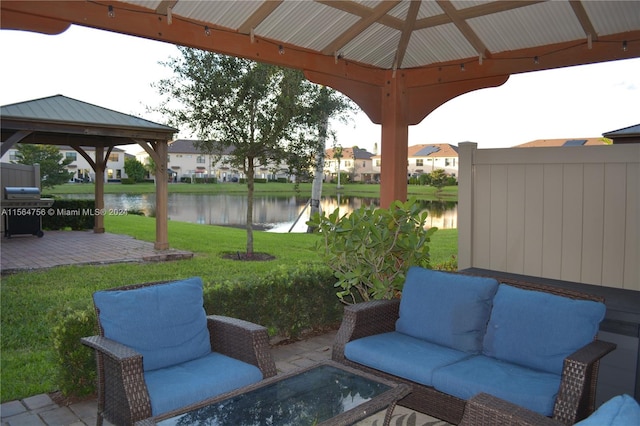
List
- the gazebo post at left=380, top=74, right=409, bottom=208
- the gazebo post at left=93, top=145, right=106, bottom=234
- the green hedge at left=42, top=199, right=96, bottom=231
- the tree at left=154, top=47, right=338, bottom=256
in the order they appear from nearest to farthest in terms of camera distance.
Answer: the gazebo post at left=380, top=74, right=409, bottom=208
the tree at left=154, top=47, right=338, bottom=256
the gazebo post at left=93, top=145, right=106, bottom=234
the green hedge at left=42, top=199, right=96, bottom=231

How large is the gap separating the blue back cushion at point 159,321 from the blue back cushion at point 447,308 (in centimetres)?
134

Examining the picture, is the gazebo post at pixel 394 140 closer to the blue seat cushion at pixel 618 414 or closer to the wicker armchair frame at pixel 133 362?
the wicker armchair frame at pixel 133 362

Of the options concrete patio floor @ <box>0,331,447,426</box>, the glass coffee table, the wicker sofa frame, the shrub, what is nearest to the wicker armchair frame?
the glass coffee table

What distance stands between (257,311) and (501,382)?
7.25 ft

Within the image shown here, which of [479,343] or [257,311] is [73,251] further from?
[479,343]

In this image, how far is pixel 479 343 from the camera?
295 cm

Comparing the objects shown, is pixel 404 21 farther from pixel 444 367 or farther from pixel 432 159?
pixel 432 159

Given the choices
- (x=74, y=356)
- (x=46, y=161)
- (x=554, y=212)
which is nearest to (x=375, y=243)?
(x=554, y=212)

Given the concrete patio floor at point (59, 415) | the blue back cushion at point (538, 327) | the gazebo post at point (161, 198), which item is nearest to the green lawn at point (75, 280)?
the concrete patio floor at point (59, 415)

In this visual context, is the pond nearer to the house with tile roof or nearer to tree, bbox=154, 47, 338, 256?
the house with tile roof

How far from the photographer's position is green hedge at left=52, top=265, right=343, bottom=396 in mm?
3086

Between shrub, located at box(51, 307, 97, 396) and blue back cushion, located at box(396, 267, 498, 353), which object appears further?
shrub, located at box(51, 307, 97, 396)

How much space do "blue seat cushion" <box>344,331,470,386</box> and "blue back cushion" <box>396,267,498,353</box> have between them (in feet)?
0.25

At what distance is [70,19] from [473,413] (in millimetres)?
3022
